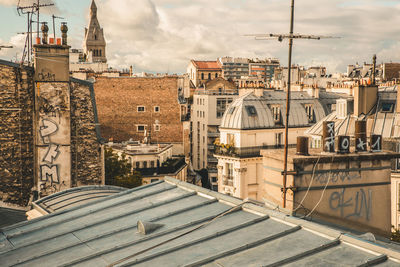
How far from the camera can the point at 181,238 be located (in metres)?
8.07

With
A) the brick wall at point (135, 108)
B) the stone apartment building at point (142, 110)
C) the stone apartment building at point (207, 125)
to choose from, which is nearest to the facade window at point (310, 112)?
the stone apartment building at point (207, 125)

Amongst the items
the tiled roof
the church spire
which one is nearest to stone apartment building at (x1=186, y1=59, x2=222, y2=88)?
the tiled roof

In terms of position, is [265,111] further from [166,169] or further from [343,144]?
[343,144]

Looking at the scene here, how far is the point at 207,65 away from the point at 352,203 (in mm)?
109559

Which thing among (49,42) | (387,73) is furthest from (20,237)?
(387,73)

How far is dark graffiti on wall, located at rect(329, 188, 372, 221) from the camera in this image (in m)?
9.48

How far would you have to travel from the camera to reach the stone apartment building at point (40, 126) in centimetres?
2103

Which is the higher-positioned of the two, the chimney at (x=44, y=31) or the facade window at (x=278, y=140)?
the chimney at (x=44, y=31)

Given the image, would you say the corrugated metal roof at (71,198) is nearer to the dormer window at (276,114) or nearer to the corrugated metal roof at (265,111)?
the corrugated metal roof at (265,111)

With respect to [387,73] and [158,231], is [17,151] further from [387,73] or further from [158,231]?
[387,73]

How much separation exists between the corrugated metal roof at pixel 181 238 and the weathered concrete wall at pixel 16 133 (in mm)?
11388

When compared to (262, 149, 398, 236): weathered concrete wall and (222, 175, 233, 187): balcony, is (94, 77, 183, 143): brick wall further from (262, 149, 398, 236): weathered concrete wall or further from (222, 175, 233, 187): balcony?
(262, 149, 398, 236): weathered concrete wall

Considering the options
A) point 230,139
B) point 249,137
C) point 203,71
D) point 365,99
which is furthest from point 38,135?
point 203,71

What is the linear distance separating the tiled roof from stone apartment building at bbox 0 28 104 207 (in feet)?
309
